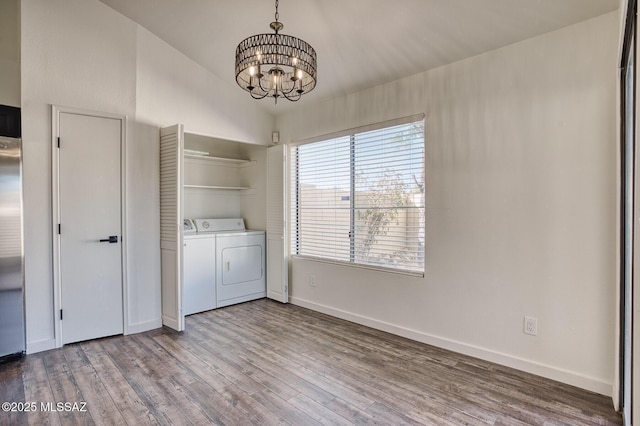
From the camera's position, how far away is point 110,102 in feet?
10.9

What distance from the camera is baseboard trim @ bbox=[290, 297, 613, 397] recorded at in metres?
2.32

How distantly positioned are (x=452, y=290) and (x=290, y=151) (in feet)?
8.61

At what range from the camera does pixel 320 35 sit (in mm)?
2975

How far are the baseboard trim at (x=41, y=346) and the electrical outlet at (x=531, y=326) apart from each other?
400 centimetres

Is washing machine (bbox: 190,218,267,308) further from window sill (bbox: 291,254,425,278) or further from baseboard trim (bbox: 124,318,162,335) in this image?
baseboard trim (bbox: 124,318,162,335)

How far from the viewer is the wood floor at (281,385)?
2041mm

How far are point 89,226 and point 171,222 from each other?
0.72 meters

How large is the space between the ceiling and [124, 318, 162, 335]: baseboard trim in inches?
115

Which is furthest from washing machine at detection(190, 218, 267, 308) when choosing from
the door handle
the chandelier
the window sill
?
the chandelier

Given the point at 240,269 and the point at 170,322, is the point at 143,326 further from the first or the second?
the point at 240,269

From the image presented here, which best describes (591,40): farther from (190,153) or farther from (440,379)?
(190,153)

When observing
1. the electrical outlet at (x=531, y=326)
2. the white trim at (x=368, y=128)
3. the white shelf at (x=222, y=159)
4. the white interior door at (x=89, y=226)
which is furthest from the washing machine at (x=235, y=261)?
the electrical outlet at (x=531, y=326)

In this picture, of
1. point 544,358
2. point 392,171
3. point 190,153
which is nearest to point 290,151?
point 190,153

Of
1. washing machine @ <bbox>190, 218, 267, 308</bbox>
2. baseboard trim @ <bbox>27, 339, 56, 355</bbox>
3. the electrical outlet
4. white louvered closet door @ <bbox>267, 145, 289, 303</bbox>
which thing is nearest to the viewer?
the electrical outlet
